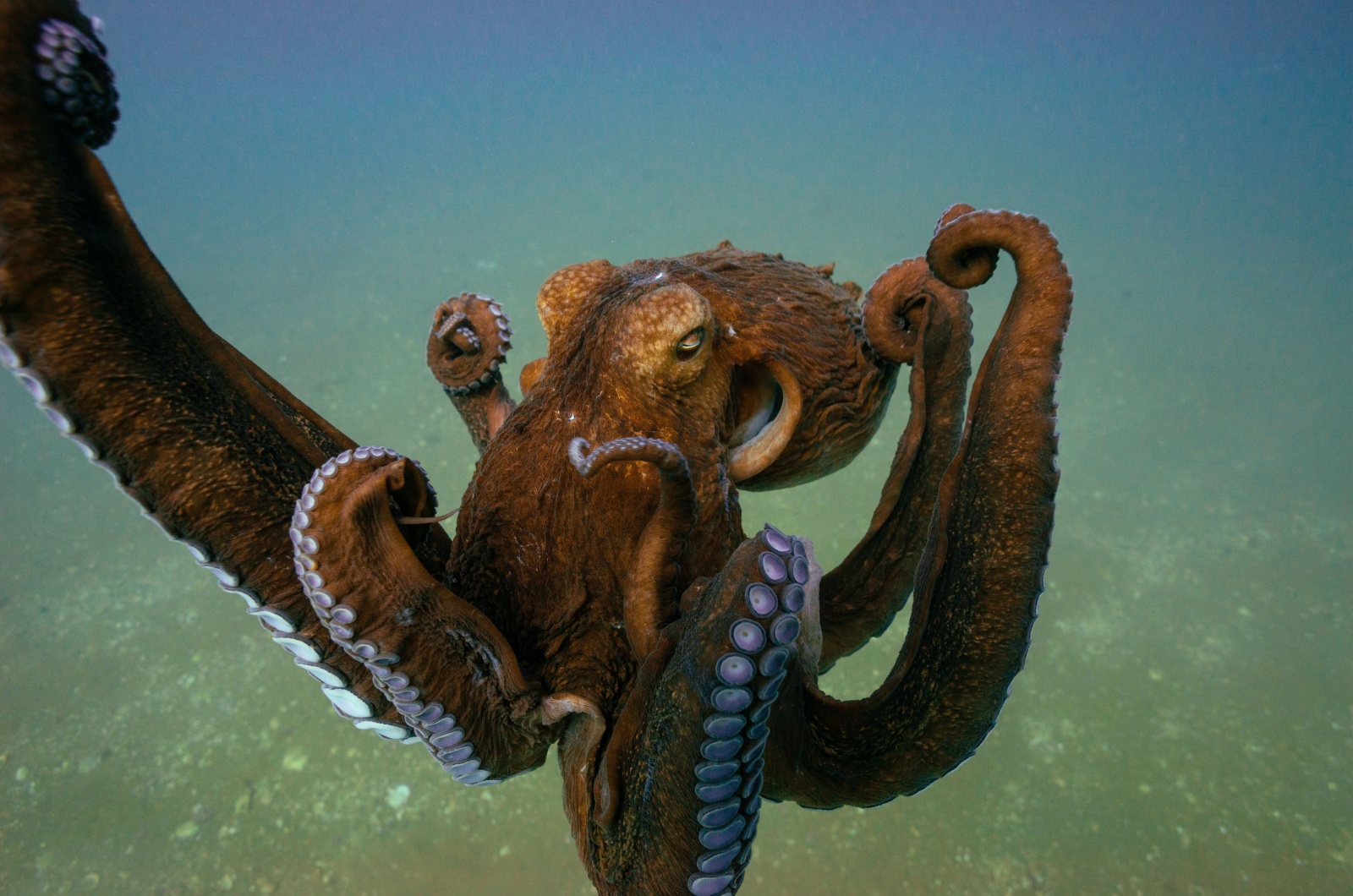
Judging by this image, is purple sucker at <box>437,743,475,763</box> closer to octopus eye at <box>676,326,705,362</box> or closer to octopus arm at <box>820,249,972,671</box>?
octopus eye at <box>676,326,705,362</box>

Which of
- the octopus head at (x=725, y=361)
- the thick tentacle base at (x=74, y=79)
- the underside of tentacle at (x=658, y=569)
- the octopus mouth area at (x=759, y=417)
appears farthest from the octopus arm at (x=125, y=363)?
the octopus mouth area at (x=759, y=417)

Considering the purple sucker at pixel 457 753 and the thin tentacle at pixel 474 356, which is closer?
the purple sucker at pixel 457 753

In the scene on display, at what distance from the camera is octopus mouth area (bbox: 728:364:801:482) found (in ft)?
6.06

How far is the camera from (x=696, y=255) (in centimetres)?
214

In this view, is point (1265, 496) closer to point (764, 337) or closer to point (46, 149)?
point (764, 337)

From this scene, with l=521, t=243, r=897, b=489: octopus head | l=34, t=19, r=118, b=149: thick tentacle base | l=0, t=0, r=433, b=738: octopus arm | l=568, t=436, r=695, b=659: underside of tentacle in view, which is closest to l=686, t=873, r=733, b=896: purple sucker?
l=568, t=436, r=695, b=659: underside of tentacle

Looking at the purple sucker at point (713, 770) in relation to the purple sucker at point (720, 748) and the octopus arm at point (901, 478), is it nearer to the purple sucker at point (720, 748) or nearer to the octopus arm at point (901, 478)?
the purple sucker at point (720, 748)

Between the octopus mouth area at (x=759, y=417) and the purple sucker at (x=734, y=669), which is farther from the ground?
the octopus mouth area at (x=759, y=417)

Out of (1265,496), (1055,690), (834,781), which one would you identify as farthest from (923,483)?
(1265,496)

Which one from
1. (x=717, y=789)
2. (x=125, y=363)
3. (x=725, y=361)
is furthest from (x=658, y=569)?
(x=125, y=363)

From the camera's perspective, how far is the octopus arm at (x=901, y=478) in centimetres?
206

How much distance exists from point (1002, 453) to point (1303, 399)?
63.6 feet

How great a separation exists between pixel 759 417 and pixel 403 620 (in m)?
1.11

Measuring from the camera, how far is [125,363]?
1047mm
